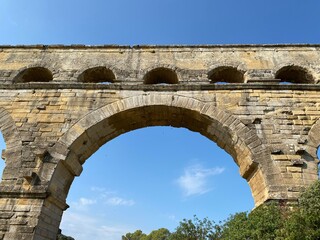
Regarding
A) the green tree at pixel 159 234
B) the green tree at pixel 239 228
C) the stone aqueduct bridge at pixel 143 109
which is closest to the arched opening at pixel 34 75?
the stone aqueduct bridge at pixel 143 109

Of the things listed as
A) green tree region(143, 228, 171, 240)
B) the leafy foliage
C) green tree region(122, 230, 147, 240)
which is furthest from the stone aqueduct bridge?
green tree region(122, 230, 147, 240)

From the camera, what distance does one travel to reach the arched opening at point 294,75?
25.2 feet

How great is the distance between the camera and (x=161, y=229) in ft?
140

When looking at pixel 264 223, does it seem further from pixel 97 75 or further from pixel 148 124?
pixel 97 75

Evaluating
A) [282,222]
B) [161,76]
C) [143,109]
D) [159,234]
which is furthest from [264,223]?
[159,234]

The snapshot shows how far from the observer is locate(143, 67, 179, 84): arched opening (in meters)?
7.85

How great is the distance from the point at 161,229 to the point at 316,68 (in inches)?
1554

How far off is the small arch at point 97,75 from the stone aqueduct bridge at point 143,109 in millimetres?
30

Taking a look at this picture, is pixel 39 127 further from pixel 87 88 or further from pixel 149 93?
pixel 149 93

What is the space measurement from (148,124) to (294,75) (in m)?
4.36

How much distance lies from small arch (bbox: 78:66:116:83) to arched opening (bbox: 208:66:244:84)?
2.82m

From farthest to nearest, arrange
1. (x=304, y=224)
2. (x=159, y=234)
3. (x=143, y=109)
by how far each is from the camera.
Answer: (x=159, y=234) → (x=143, y=109) → (x=304, y=224)

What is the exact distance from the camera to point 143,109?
23.5ft

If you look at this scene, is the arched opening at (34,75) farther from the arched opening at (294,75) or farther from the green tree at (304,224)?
the green tree at (304,224)
